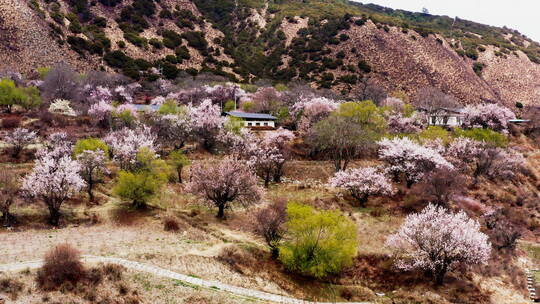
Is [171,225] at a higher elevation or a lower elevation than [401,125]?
lower

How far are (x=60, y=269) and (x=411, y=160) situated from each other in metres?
35.4

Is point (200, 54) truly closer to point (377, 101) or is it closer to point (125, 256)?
point (377, 101)

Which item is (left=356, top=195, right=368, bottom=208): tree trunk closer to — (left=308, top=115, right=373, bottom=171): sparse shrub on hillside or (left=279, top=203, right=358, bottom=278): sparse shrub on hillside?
(left=308, top=115, right=373, bottom=171): sparse shrub on hillside

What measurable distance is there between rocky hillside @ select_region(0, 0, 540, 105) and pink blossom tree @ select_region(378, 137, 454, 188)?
40298 millimetres

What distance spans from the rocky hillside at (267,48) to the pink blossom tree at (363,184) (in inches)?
1799

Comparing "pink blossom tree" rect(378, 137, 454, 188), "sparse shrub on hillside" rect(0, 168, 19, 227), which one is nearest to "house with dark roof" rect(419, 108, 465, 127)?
"pink blossom tree" rect(378, 137, 454, 188)

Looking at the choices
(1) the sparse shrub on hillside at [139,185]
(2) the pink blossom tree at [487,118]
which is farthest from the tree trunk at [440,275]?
(2) the pink blossom tree at [487,118]

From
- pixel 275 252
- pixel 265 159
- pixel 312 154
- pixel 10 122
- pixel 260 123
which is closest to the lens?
pixel 275 252

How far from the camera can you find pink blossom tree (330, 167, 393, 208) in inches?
1598

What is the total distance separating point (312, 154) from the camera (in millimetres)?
54625

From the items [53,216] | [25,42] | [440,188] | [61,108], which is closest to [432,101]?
[440,188]

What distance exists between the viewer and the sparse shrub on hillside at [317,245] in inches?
1059

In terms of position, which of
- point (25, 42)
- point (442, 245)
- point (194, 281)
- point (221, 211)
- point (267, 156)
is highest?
point (25, 42)

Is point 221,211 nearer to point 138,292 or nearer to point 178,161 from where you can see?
point 178,161
